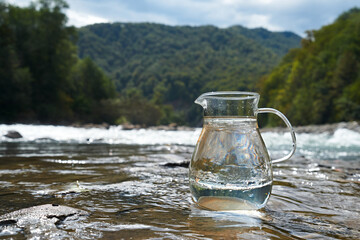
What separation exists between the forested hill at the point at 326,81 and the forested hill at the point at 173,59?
11.8 meters

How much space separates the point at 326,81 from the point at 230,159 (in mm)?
47943

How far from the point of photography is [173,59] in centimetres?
9300

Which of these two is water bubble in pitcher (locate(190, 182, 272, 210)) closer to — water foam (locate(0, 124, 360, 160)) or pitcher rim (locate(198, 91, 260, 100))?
pitcher rim (locate(198, 91, 260, 100))

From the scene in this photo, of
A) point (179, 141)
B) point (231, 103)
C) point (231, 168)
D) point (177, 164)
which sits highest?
point (231, 103)

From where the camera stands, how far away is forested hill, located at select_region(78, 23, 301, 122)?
74763mm

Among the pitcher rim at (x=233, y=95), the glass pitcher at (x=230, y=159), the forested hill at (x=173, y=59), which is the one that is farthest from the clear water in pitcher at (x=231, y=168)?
the forested hill at (x=173, y=59)

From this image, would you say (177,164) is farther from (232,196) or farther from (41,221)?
(41,221)

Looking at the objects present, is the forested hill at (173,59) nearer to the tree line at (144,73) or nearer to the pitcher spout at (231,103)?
the tree line at (144,73)

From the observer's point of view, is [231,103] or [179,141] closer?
[231,103]

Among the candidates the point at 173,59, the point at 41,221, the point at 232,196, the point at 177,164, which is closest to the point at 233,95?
the point at 232,196

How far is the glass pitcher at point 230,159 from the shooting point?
1.50 metres

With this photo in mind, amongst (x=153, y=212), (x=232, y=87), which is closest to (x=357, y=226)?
(x=153, y=212)

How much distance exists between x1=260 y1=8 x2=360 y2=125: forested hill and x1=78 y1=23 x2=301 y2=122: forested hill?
1182 cm

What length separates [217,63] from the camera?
84.2 m
